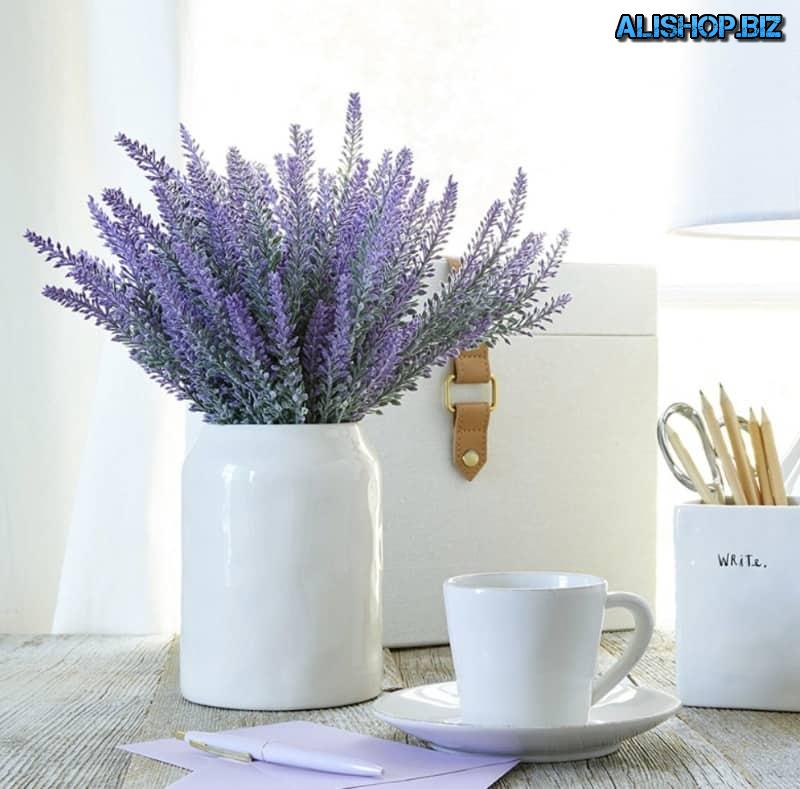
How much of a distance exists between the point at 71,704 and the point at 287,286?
28 centimetres

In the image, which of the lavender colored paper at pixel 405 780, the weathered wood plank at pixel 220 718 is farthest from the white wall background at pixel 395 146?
the lavender colored paper at pixel 405 780

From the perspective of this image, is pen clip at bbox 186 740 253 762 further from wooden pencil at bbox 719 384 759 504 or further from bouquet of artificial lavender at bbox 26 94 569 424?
wooden pencil at bbox 719 384 759 504

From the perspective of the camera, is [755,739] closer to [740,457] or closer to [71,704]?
[740,457]

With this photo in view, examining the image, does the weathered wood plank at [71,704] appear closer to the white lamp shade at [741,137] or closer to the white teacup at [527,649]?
the white teacup at [527,649]

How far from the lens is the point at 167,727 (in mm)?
628

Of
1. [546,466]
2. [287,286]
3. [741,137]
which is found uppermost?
[741,137]

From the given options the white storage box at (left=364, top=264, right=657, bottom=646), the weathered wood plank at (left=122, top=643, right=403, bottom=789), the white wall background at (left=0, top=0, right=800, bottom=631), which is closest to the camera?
the weathered wood plank at (left=122, top=643, right=403, bottom=789)

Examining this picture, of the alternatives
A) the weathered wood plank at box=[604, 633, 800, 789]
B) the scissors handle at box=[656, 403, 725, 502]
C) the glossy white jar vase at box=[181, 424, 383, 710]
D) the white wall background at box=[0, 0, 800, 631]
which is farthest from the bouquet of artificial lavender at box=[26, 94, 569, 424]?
the white wall background at box=[0, 0, 800, 631]

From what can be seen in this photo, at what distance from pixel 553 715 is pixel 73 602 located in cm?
59

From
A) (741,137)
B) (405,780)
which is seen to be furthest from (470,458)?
(405,780)

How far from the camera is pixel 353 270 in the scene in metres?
0.66

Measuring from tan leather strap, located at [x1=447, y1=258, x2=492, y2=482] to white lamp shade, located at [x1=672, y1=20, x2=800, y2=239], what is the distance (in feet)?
0.60

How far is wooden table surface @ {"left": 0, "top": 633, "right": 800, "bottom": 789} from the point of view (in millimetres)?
528

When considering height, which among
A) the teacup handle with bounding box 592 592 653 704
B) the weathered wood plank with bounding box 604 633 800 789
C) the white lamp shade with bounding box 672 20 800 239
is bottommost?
the weathered wood plank with bounding box 604 633 800 789
